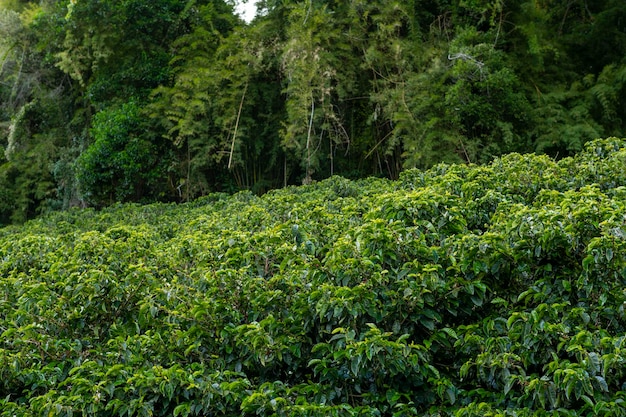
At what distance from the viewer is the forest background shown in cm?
675

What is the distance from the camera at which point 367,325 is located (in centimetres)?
214

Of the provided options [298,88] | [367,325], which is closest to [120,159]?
[298,88]

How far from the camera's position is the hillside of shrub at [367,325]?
2.00 meters

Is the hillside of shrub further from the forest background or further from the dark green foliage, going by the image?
the dark green foliage

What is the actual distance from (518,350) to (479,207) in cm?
95

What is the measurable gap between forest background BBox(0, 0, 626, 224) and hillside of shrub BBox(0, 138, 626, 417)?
13.7ft

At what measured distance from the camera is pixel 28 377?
7.48ft

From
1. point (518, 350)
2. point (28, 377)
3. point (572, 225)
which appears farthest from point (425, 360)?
point (28, 377)

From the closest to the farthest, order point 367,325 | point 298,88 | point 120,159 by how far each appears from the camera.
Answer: point 367,325, point 298,88, point 120,159

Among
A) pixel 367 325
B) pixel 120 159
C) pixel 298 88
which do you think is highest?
pixel 298 88

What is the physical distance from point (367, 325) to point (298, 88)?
5.62m

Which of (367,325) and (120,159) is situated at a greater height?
(120,159)

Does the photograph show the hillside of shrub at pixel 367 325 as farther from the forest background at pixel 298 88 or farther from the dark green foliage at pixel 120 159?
the dark green foliage at pixel 120 159

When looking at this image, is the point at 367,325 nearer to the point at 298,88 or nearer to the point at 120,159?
the point at 298,88
